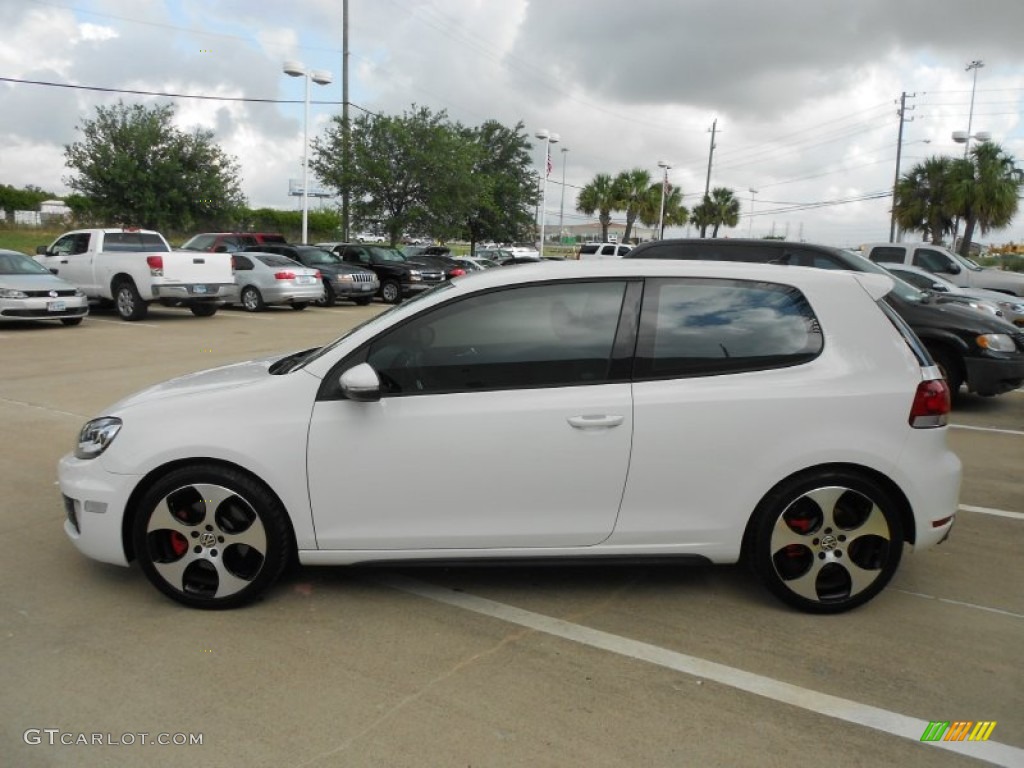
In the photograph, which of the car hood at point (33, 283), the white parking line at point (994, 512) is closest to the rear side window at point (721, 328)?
the white parking line at point (994, 512)

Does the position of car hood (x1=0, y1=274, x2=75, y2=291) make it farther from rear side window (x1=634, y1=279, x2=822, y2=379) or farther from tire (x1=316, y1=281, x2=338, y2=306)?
rear side window (x1=634, y1=279, x2=822, y2=379)

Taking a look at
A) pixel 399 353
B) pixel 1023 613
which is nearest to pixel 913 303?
pixel 1023 613

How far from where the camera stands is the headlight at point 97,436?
361 cm

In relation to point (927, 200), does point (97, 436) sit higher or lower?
lower

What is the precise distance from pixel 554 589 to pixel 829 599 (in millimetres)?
1301

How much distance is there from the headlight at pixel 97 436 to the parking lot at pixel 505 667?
710 mm

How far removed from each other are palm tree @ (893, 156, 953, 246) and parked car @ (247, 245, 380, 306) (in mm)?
25896

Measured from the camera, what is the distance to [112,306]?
57.6ft

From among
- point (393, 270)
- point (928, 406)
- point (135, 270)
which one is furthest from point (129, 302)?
point (928, 406)

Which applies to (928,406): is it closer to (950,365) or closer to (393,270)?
(950,365)

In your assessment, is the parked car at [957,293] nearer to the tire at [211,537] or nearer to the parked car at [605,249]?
the tire at [211,537]

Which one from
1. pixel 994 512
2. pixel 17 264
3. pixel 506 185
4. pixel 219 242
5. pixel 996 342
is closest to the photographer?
pixel 994 512

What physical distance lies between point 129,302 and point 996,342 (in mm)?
15218

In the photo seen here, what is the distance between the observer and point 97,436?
3.65 meters
